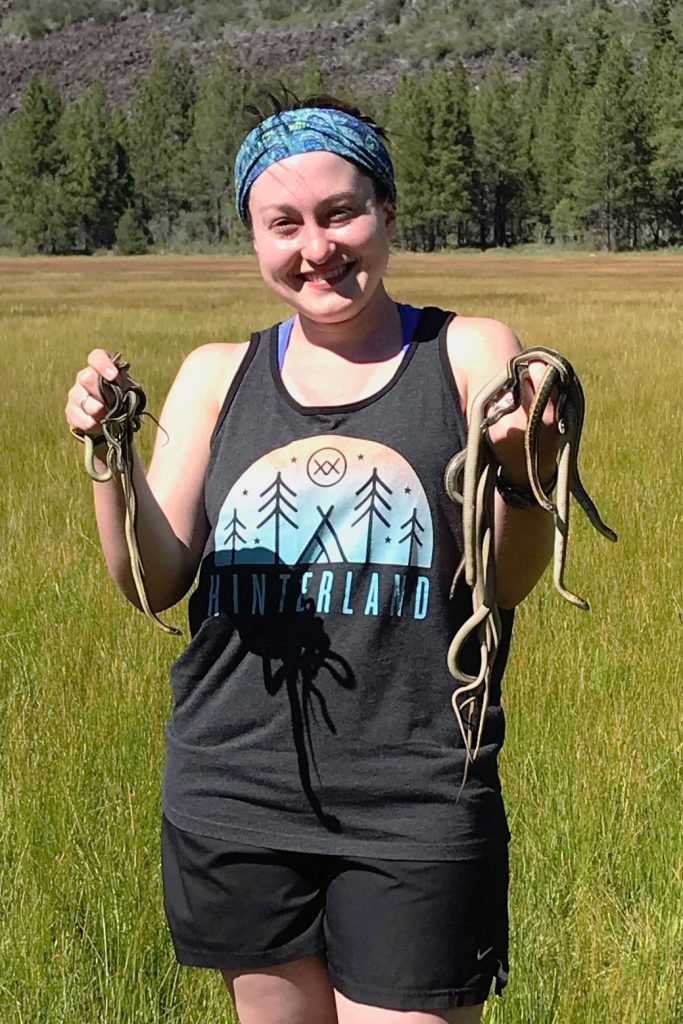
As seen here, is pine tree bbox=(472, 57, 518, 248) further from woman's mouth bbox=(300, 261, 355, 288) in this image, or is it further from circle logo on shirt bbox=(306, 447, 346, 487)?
circle logo on shirt bbox=(306, 447, 346, 487)

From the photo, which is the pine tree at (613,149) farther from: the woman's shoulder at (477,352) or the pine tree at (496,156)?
the woman's shoulder at (477,352)

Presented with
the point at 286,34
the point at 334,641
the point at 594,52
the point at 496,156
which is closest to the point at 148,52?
the point at 286,34

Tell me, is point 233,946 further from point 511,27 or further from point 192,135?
point 511,27

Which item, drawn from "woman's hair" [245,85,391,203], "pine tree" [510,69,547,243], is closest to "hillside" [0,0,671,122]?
"pine tree" [510,69,547,243]

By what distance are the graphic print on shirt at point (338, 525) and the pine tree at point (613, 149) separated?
72761mm

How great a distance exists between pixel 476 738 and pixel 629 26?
15206cm

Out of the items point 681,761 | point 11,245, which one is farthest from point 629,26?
point 681,761

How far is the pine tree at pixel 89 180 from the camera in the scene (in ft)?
268

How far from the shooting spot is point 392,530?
1.58m

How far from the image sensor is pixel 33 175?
274ft

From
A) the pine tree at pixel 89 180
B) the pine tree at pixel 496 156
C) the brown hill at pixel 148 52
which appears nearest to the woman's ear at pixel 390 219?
the pine tree at pixel 496 156

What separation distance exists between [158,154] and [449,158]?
22250mm

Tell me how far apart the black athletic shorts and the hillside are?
144 metres

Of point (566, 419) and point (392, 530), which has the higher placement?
point (566, 419)
